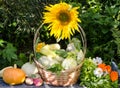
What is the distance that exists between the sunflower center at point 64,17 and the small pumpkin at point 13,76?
0.64 meters

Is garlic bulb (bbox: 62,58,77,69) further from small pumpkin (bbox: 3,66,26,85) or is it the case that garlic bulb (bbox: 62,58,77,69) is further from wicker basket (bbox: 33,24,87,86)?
small pumpkin (bbox: 3,66,26,85)

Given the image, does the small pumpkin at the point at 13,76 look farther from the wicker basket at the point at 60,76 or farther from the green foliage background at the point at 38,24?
the green foliage background at the point at 38,24

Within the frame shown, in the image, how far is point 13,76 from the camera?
3758 mm

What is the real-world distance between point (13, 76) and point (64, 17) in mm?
752

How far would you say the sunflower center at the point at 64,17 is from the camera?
3.79 metres

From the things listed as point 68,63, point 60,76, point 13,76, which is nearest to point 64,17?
point 68,63

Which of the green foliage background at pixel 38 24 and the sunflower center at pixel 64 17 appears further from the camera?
the green foliage background at pixel 38 24

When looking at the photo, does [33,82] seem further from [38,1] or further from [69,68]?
[38,1]

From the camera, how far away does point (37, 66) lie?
3848mm

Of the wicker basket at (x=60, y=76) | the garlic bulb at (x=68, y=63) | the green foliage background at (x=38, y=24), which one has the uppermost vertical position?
the green foliage background at (x=38, y=24)

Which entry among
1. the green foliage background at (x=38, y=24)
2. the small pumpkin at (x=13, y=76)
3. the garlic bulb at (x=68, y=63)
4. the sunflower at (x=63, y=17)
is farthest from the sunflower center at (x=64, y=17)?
the green foliage background at (x=38, y=24)

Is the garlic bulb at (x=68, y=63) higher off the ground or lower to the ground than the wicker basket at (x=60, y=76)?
higher

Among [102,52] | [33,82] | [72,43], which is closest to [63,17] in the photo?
[72,43]

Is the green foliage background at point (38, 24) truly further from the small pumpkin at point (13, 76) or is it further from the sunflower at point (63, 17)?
the sunflower at point (63, 17)
